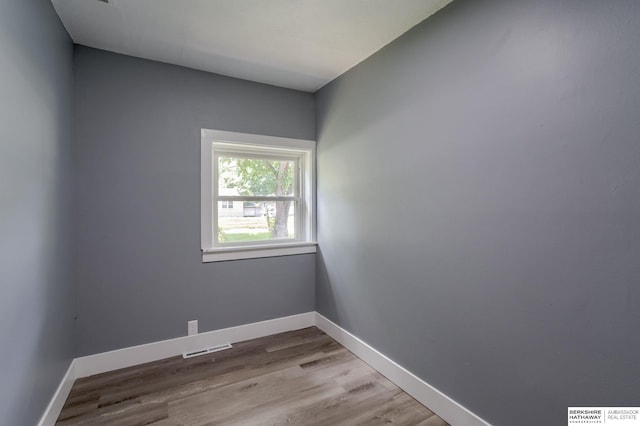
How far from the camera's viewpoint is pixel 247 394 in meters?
2.05

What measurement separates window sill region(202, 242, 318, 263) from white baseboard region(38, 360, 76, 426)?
3.80 feet

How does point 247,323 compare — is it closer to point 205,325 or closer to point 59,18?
point 205,325

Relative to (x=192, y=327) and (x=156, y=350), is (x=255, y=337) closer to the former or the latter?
(x=192, y=327)

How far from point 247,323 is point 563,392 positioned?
2.37m

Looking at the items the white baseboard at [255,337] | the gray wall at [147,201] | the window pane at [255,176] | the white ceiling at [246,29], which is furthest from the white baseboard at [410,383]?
the white ceiling at [246,29]

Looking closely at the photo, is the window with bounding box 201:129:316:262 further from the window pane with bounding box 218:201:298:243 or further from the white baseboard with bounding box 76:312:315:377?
the white baseboard with bounding box 76:312:315:377

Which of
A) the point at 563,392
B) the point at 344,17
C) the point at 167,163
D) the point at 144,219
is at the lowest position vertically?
the point at 563,392

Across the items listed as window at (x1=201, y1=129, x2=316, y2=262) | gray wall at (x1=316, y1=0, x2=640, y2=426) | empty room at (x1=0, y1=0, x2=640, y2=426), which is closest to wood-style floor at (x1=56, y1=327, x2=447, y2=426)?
empty room at (x1=0, y1=0, x2=640, y2=426)


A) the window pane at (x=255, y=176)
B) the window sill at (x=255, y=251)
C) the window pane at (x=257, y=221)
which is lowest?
the window sill at (x=255, y=251)

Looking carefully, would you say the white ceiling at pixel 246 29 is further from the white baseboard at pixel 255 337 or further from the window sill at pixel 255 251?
the white baseboard at pixel 255 337

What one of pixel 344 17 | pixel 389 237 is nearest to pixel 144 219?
pixel 389 237

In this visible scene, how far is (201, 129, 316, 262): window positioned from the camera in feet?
8.88

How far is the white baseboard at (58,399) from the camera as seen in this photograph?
167cm

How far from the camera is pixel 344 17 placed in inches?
74.6
